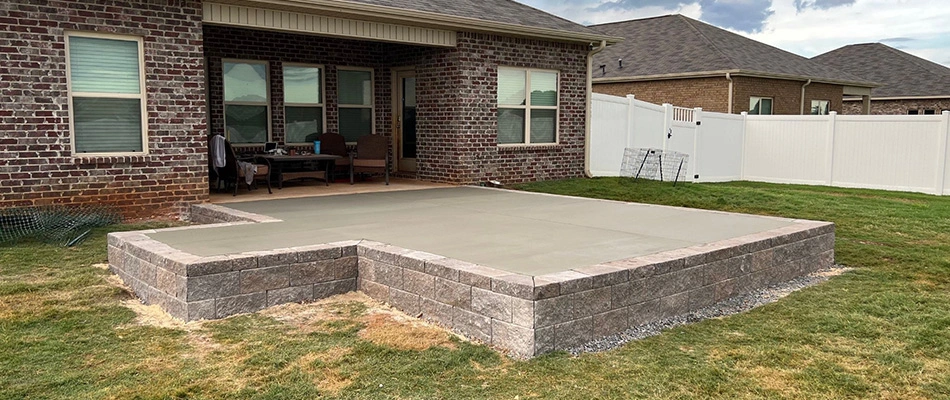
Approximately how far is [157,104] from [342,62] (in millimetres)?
4535

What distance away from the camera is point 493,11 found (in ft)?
40.7

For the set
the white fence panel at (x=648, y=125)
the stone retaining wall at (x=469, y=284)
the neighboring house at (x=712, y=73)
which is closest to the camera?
the stone retaining wall at (x=469, y=284)

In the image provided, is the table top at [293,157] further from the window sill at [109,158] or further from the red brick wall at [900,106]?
the red brick wall at [900,106]

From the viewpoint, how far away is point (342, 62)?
41.1 ft

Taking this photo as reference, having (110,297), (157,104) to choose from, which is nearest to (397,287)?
(110,297)

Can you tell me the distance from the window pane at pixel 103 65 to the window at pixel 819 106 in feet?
68.9

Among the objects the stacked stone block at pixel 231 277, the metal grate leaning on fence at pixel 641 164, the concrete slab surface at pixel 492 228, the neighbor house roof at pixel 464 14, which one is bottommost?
the stacked stone block at pixel 231 277

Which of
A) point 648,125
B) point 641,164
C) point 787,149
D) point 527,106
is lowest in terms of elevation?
point 641,164

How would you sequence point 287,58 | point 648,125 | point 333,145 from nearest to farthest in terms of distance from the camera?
point 287,58 < point 333,145 < point 648,125

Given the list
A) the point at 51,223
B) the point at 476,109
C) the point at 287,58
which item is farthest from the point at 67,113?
the point at 476,109

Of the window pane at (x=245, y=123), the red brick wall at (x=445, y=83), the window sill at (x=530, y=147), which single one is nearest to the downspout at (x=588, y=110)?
the red brick wall at (x=445, y=83)

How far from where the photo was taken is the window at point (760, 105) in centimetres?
2090

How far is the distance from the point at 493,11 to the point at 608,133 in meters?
3.85

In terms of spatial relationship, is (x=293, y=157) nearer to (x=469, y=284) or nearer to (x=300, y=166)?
(x=300, y=166)
